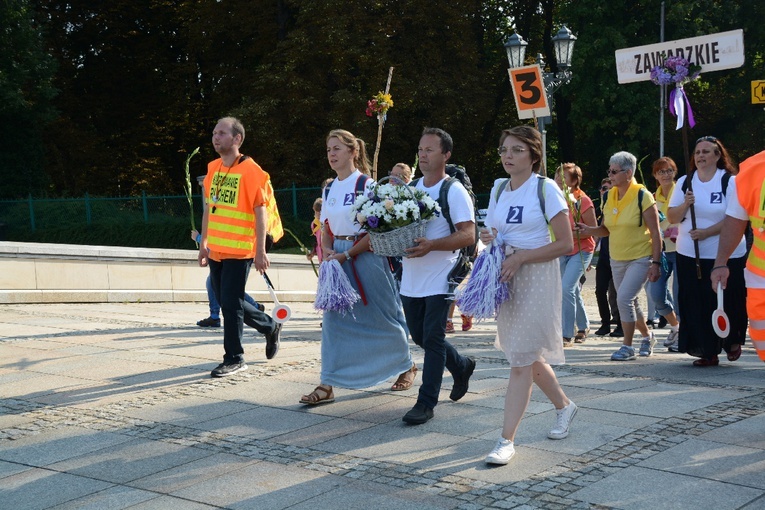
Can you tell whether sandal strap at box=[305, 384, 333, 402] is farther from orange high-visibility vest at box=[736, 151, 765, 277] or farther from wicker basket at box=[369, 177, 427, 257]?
orange high-visibility vest at box=[736, 151, 765, 277]

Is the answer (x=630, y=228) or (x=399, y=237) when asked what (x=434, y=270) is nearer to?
(x=399, y=237)

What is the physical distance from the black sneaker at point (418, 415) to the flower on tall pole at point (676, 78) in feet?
9.93

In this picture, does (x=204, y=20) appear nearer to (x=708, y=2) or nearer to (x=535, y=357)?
(x=708, y=2)

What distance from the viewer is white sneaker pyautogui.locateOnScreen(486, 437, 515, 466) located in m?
5.12

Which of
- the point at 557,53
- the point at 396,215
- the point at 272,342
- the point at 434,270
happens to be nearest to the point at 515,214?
the point at 396,215

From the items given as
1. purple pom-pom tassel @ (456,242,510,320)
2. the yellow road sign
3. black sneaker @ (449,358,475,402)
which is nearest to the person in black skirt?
black sneaker @ (449,358,475,402)

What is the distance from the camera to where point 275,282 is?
1798 cm

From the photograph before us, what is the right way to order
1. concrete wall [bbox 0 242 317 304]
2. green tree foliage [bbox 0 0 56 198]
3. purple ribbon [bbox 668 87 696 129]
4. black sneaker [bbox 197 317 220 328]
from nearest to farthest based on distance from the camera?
1. purple ribbon [bbox 668 87 696 129]
2. black sneaker [bbox 197 317 220 328]
3. concrete wall [bbox 0 242 317 304]
4. green tree foliage [bbox 0 0 56 198]

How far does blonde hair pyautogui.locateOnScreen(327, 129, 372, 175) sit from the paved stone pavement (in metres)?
1.62

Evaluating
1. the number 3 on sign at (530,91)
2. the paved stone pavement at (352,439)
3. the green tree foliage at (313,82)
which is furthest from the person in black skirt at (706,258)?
the green tree foliage at (313,82)

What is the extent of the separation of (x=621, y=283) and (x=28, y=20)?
29.7m

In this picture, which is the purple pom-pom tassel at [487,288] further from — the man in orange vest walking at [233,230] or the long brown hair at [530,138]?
the man in orange vest walking at [233,230]

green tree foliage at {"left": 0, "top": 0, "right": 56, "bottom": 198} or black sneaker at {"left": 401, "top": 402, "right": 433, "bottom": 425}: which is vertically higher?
green tree foliage at {"left": 0, "top": 0, "right": 56, "bottom": 198}

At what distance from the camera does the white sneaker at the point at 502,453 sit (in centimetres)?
512
